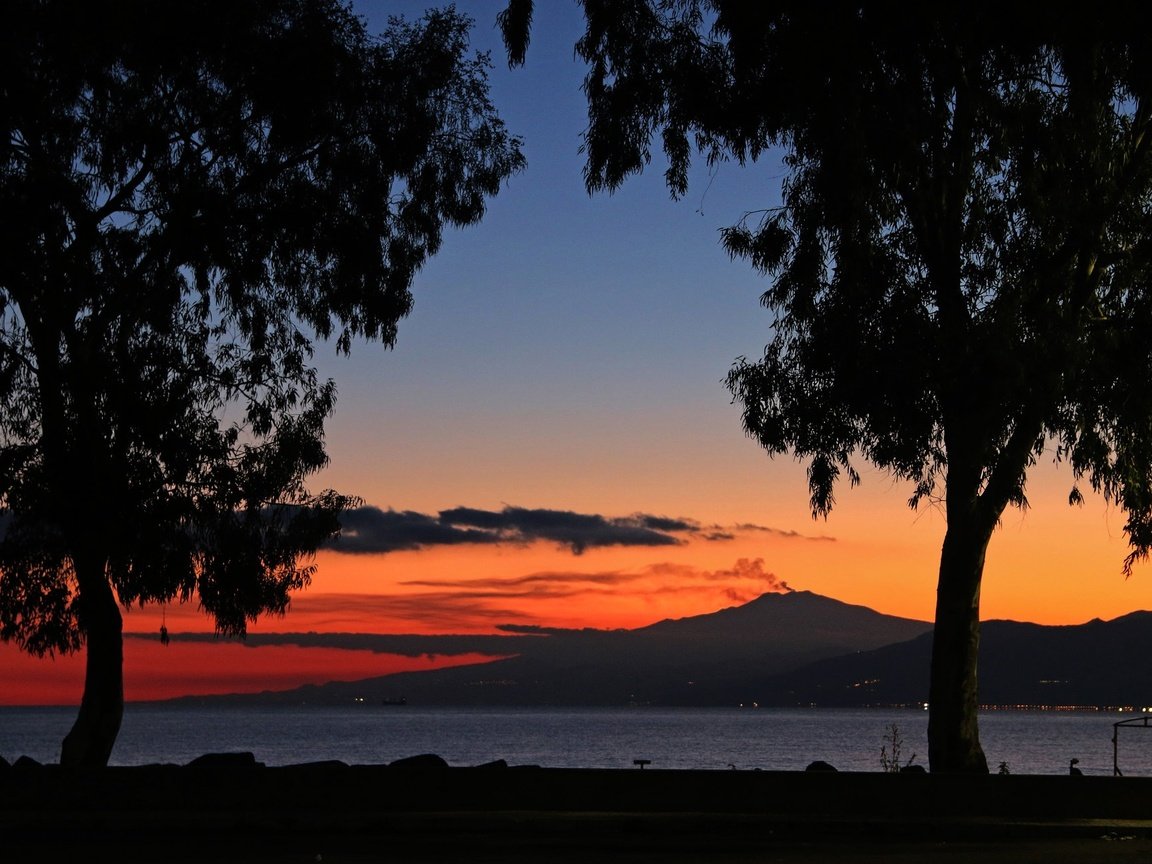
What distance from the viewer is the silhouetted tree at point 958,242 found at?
21875 mm

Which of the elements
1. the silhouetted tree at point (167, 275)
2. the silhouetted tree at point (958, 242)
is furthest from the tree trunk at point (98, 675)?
the silhouetted tree at point (958, 242)

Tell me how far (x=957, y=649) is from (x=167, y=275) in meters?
14.2

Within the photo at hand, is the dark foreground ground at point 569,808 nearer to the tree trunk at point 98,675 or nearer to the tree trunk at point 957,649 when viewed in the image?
the tree trunk at point 957,649

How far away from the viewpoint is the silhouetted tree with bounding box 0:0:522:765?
24.4m

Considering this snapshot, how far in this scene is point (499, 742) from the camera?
18088cm

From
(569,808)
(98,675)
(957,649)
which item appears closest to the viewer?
(569,808)

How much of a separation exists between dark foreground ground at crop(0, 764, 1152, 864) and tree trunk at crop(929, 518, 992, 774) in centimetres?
263

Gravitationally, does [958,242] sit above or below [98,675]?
above

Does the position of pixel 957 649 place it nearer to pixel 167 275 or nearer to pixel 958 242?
pixel 958 242

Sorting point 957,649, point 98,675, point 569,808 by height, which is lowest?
point 569,808

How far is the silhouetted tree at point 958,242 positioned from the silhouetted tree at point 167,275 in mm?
7188

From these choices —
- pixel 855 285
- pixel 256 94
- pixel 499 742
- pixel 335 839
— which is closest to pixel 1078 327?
pixel 855 285

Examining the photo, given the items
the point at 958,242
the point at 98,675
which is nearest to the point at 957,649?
the point at 958,242

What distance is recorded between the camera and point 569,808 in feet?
66.0
